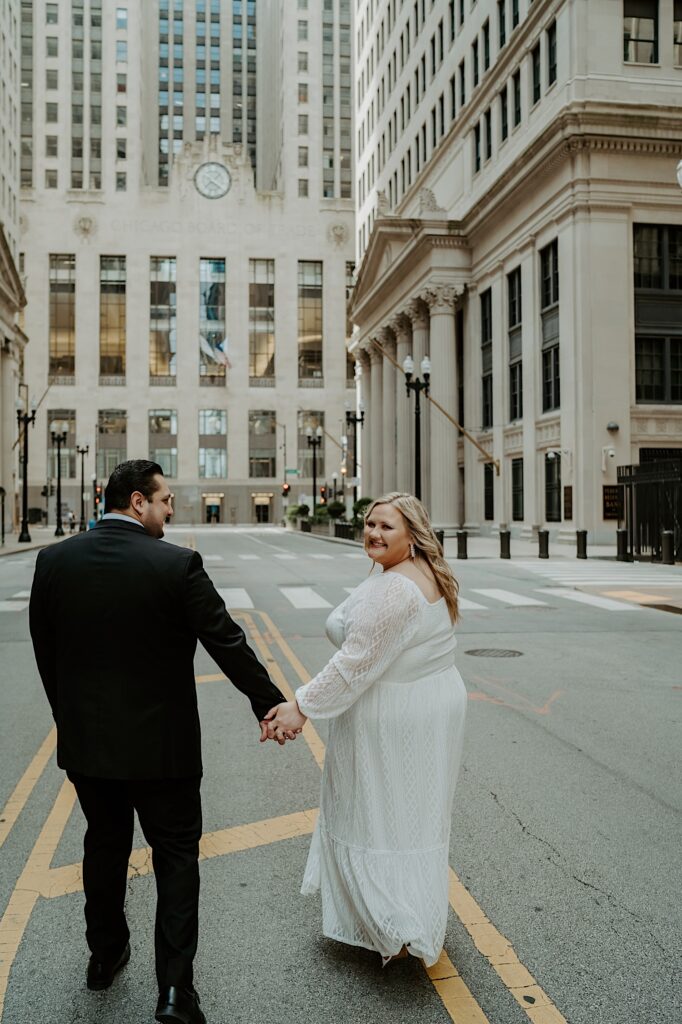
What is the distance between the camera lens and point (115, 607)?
3.28m

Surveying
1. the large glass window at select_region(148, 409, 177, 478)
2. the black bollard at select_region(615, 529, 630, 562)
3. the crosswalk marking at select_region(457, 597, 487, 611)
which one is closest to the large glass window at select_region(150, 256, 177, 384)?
the large glass window at select_region(148, 409, 177, 478)

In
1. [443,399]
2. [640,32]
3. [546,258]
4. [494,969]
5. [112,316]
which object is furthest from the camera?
[112,316]

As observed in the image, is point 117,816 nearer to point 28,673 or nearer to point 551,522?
point 28,673

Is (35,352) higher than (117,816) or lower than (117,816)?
higher

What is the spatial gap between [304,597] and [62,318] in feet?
294

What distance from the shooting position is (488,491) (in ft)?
160

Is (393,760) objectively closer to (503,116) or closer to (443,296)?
(503,116)

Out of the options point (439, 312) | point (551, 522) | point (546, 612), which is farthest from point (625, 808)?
point (439, 312)

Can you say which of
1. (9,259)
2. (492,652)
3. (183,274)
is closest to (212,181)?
(183,274)

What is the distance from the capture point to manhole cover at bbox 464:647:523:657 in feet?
37.1

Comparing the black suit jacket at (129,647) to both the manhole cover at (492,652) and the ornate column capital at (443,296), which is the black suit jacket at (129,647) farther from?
the ornate column capital at (443,296)

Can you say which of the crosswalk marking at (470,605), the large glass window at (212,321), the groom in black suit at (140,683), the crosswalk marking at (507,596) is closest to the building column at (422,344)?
the crosswalk marking at (507,596)

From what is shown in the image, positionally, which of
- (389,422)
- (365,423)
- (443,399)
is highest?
(365,423)

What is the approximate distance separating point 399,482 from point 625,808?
58150 mm
